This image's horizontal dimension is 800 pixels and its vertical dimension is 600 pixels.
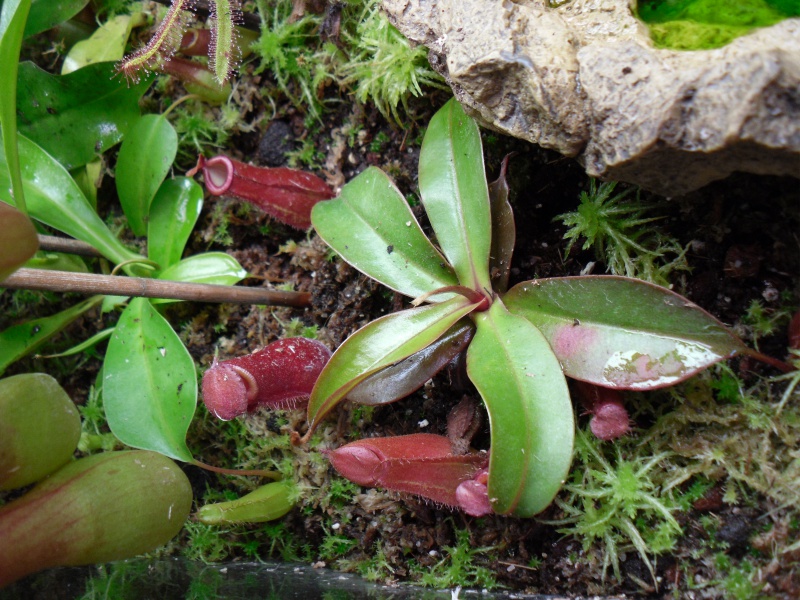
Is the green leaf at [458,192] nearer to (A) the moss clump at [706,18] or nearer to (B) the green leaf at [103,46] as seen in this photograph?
→ (A) the moss clump at [706,18]

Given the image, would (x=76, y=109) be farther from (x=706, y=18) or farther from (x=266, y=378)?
(x=706, y=18)

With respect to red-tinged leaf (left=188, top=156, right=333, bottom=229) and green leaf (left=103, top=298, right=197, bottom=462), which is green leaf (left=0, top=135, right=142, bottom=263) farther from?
red-tinged leaf (left=188, top=156, right=333, bottom=229)

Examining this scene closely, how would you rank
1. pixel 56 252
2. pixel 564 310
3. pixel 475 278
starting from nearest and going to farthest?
1. pixel 564 310
2. pixel 475 278
3. pixel 56 252

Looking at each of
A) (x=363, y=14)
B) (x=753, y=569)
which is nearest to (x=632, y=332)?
(x=753, y=569)

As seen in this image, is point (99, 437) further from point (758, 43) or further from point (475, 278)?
point (758, 43)

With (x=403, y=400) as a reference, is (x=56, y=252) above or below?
above

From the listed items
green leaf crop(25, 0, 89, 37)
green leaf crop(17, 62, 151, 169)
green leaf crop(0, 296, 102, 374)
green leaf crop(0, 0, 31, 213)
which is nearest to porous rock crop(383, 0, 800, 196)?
green leaf crop(0, 0, 31, 213)

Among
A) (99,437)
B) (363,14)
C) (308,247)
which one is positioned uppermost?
(363,14)
